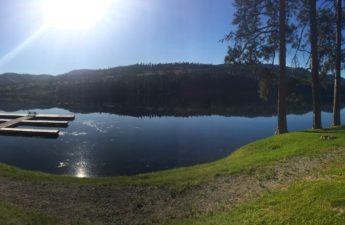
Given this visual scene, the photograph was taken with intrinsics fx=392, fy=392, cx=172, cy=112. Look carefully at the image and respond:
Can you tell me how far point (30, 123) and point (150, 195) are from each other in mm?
30524

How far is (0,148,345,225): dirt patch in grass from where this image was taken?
12.4 m

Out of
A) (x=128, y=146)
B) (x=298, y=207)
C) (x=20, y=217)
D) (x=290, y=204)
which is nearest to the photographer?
(x=298, y=207)

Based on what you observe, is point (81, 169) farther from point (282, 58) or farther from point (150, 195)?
point (282, 58)

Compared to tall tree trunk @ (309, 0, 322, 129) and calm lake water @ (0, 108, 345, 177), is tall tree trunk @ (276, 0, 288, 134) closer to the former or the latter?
tall tree trunk @ (309, 0, 322, 129)

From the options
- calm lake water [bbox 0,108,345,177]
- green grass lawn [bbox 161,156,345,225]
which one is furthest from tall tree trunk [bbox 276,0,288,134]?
green grass lawn [bbox 161,156,345,225]

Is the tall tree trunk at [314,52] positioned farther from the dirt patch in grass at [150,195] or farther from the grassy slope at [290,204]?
the dirt patch in grass at [150,195]

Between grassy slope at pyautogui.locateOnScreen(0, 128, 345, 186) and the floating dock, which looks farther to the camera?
the floating dock

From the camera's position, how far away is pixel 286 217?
29.7 feet

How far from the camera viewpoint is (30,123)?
4150 centimetres

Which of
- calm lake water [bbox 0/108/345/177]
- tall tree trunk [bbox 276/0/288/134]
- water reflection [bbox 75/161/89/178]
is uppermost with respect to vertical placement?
tall tree trunk [bbox 276/0/288/134]

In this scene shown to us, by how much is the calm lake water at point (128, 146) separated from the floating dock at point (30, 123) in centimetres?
107

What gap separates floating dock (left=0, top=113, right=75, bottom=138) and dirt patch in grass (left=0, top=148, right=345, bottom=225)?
20.4m

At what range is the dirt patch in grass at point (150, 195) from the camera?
40.8 feet

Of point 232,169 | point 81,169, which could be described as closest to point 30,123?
point 81,169
